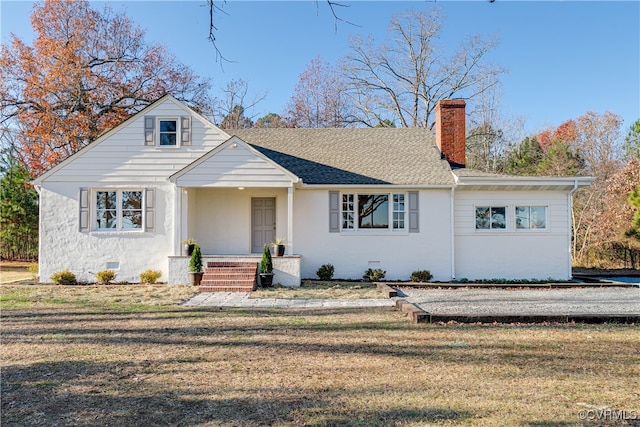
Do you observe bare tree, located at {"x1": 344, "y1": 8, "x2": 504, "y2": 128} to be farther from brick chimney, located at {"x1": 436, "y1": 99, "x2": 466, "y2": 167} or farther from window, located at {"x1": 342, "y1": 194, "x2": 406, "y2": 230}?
window, located at {"x1": 342, "y1": 194, "x2": 406, "y2": 230}

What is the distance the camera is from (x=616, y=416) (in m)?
3.17

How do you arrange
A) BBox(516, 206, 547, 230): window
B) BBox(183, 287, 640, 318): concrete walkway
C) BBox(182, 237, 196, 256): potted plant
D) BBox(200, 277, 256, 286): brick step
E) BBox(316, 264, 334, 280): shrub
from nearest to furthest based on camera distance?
1. BBox(183, 287, 640, 318): concrete walkway
2. BBox(200, 277, 256, 286): brick step
3. BBox(182, 237, 196, 256): potted plant
4. BBox(316, 264, 334, 280): shrub
5. BBox(516, 206, 547, 230): window

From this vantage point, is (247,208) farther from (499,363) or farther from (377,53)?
(377,53)

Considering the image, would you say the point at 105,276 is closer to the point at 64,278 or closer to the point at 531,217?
the point at 64,278

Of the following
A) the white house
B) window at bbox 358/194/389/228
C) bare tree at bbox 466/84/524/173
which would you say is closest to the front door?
the white house

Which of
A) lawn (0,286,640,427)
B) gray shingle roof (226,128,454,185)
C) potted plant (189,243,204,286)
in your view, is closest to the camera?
lawn (0,286,640,427)

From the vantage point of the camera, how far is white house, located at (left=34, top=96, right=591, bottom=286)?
484 inches

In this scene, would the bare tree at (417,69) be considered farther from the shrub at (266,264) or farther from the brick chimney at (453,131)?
the shrub at (266,264)

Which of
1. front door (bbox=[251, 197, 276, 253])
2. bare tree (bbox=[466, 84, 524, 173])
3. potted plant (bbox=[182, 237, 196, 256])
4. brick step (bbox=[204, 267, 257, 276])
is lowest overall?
brick step (bbox=[204, 267, 257, 276])

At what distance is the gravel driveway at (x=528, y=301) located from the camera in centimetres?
760

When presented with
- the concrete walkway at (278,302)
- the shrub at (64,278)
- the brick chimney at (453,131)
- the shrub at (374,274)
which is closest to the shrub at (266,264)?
the concrete walkway at (278,302)

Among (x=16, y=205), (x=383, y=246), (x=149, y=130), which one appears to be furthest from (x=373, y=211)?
(x=16, y=205)

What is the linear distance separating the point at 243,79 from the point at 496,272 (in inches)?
918

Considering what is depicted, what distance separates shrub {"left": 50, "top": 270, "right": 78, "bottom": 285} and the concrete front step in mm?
4427
